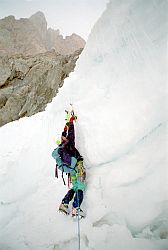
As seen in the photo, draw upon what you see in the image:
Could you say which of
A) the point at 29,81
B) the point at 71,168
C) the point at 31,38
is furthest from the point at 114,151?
the point at 31,38

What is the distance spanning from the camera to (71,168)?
4391 mm

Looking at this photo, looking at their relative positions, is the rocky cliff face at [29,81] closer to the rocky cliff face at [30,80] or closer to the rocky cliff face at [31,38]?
the rocky cliff face at [30,80]

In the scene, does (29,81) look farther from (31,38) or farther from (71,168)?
(31,38)

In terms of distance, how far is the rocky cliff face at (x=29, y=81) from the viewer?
59.9ft

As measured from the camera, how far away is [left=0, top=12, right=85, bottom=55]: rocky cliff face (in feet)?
137

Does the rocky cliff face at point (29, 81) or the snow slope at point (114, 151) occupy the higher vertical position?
the rocky cliff face at point (29, 81)

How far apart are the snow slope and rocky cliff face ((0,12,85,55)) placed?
35.9 m

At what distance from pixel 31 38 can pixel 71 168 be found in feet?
143

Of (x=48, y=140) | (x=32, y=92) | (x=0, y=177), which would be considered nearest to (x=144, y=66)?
(x=48, y=140)

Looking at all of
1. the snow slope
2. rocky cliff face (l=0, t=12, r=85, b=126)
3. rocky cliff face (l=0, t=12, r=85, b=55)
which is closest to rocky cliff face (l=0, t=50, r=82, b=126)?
→ rocky cliff face (l=0, t=12, r=85, b=126)

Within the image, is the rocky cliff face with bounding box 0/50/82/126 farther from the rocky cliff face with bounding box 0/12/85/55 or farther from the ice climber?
the rocky cliff face with bounding box 0/12/85/55

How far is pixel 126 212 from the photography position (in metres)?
3.99

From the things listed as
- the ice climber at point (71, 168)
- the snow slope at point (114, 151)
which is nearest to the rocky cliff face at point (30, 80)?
the snow slope at point (114, 151)

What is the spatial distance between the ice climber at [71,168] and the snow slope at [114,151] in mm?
257
